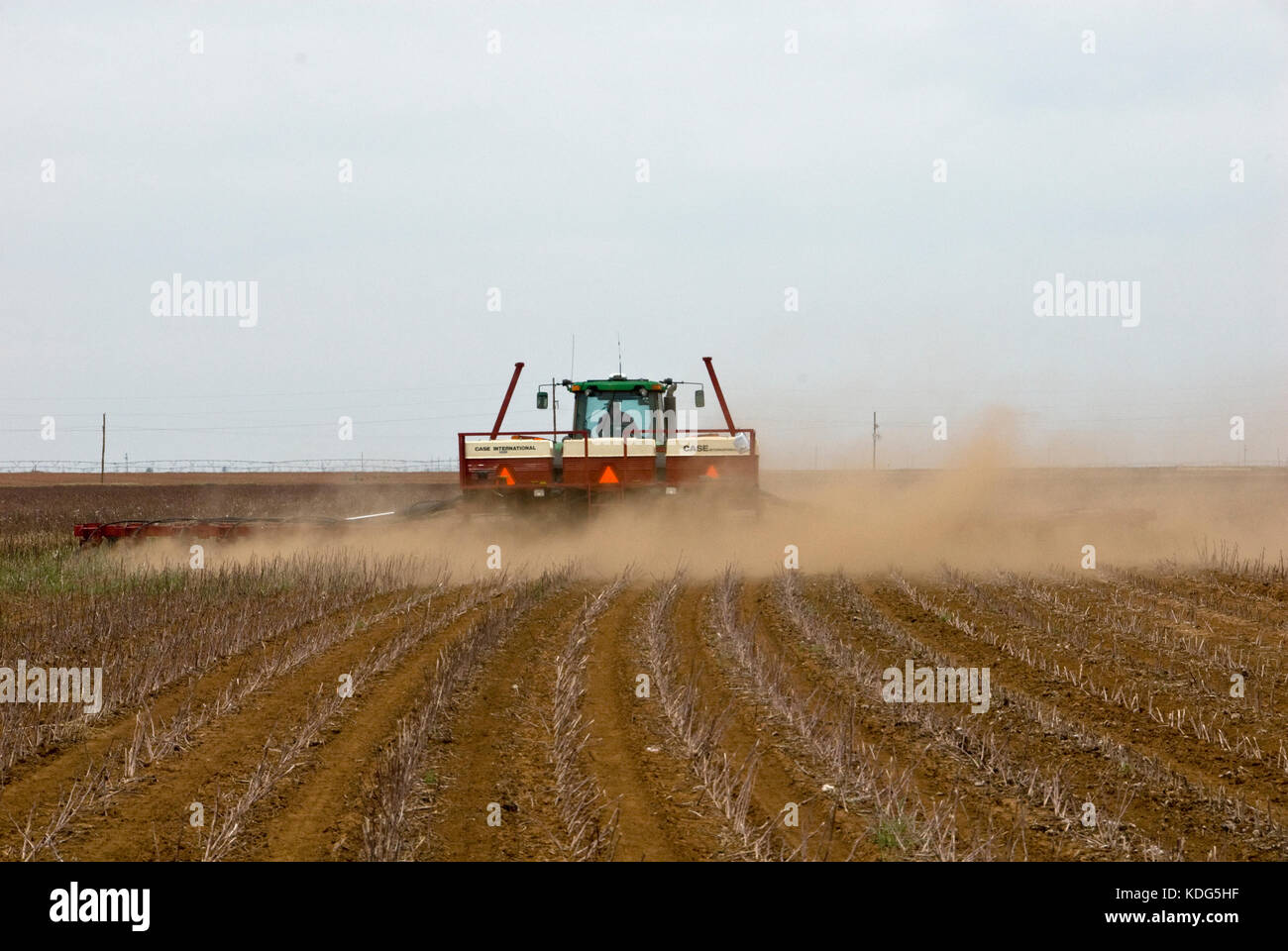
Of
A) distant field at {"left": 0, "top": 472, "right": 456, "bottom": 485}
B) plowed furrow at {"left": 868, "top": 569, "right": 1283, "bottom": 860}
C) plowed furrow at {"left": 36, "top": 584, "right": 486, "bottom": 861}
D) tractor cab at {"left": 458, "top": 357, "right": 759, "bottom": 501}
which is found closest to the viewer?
plowed furrow at {"left": 36, "top": 584, "right": 486, "bottom": 861}

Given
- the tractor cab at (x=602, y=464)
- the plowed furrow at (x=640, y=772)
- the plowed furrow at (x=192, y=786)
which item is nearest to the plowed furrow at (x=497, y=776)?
the plowed furrow at (x=640, y=772)

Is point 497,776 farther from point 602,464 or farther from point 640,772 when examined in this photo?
point 602,464

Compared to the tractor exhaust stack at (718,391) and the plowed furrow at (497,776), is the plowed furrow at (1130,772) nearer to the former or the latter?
the plowed furrow at (497,776)

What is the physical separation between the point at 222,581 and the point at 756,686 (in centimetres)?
817

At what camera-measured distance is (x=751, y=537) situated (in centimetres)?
1830

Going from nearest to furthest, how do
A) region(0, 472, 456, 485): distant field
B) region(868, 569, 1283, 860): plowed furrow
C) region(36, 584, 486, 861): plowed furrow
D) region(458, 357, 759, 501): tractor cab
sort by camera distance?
1. region(36, 584, 486, 861): plowed furrow
2. region(868, 569, 1283, 860): plowed furrow
3. region(458, 357, 759, 501): tractor cab
4. region(0, 472, 456, 485): distant field

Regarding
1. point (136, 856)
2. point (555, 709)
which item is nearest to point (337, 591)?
point (555, 709)

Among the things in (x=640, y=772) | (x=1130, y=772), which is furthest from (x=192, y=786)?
(x=1130, y=772)

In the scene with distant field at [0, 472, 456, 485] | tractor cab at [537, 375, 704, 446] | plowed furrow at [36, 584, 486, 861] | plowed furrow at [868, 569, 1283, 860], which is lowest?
plowed furrow at [868, 569, 1283, 860]

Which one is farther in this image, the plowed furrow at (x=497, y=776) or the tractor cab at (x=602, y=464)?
the tractor cab at (x=602, y=464)

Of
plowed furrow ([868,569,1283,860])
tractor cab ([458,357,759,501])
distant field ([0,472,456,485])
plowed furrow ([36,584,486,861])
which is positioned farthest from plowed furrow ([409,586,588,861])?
distant field ([0,472,456,485])

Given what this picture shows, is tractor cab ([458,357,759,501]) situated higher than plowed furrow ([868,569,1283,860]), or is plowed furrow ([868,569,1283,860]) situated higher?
tractor cab ([458,357,759,501])

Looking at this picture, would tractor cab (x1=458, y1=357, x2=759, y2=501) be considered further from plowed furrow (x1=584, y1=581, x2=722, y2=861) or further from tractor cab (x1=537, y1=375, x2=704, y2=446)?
plowed furrow (x1=584, y1=581, x2=722, y2=861)

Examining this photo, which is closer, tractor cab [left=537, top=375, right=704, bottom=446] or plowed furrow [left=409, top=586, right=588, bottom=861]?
plowed furrow [left=409, top=586, right=588, bottom=861]
